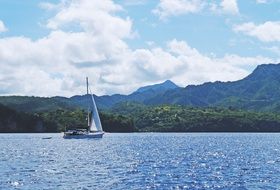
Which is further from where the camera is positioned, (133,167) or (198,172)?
(133,167)

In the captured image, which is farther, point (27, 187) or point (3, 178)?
point (3, 178)

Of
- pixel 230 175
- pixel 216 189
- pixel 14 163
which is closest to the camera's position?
pixel 216 189

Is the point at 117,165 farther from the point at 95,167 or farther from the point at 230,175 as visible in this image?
the point at 230,175

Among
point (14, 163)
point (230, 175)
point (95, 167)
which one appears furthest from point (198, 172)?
point (14, 163)

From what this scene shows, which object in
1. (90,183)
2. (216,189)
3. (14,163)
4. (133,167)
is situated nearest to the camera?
(216,189)

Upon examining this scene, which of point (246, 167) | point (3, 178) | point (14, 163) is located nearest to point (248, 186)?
point (246, 167)

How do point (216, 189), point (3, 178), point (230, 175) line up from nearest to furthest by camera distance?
1. point (216, 189)
2. point (3, 178)
3. point (230, 175)

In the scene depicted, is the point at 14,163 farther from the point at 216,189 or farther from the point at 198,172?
the point at 216,189

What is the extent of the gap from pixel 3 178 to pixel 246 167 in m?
40.9

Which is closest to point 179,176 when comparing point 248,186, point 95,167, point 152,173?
point 152,173

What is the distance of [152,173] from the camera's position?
75.2 meters

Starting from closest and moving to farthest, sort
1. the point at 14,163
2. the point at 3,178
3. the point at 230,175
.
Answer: the point at 3,178, the point at 230,175, the point at 14,163

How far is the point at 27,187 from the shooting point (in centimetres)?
5912

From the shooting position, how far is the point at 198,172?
77.7 meters
